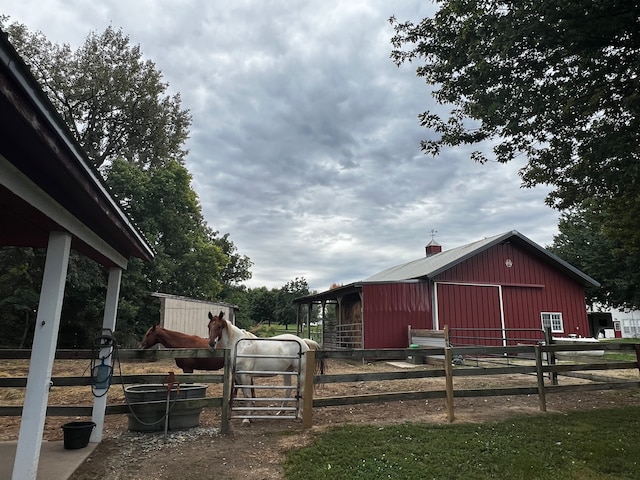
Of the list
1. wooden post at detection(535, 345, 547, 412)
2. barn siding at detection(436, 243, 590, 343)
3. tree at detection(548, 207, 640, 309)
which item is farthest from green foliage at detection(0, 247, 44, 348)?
tree at detection(548, 207, 640, 309)

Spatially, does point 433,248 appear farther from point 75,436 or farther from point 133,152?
point 75,436

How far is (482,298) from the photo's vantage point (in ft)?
55.6

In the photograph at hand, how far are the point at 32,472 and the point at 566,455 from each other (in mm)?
5357

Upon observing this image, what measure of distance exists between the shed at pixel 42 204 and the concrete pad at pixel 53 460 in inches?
15.6

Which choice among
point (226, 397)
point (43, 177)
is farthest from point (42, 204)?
point (226, 397)

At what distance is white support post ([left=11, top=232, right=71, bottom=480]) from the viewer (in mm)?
3418

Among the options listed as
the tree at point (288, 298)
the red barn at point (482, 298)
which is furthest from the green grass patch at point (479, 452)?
the tree at point (288, 298)

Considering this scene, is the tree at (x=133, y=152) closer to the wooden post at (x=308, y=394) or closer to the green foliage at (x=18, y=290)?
the green foliage at (x=18, y=290)

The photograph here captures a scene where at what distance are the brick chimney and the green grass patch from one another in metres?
18.9

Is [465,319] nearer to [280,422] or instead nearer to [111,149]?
[280,422]

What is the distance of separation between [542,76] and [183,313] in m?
14.8

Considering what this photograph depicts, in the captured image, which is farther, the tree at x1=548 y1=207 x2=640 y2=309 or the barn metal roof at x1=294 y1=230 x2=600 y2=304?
the tree at x1=548 y1=207 x2=640 y2=309

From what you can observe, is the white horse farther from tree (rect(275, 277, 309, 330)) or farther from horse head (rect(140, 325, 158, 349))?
tree (rect(275, 277, 309, 330))

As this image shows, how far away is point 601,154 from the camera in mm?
7223
